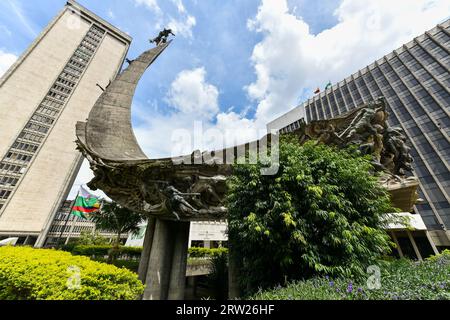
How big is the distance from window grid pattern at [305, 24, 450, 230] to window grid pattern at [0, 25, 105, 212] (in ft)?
245

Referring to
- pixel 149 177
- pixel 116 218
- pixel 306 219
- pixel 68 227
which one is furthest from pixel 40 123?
pixel 306 219

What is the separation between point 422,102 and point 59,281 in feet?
197

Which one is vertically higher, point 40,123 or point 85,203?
point 40,123

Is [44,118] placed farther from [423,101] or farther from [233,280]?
[423,101]

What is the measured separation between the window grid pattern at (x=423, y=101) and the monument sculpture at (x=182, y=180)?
1194 inches

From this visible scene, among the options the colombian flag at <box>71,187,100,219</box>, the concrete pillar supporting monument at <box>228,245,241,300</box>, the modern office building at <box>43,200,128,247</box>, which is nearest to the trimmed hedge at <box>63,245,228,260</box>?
the colombian flag at <box>71,187,100,219</box>

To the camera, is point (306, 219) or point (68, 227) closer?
point (306, 219)

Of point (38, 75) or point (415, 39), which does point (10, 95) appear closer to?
point (38, 75)

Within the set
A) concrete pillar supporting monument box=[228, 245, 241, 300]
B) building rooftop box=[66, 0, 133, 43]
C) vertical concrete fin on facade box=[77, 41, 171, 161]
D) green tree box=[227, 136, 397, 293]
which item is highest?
building rooftop box=[66, 0, 133, 43]

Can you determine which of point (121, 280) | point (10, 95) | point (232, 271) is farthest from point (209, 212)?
point (10, 95)

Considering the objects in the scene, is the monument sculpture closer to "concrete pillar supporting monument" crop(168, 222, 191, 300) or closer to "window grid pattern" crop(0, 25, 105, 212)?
"concrete pillar supporting monument" crop(168, 222, 191, 300)

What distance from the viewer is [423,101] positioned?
40000 millimetres

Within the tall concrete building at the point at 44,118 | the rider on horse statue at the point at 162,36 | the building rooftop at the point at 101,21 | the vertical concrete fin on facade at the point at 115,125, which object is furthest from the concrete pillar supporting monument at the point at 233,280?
the building rooftop at the point at 101,21

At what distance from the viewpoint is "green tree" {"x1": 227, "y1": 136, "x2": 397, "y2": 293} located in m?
5.80
